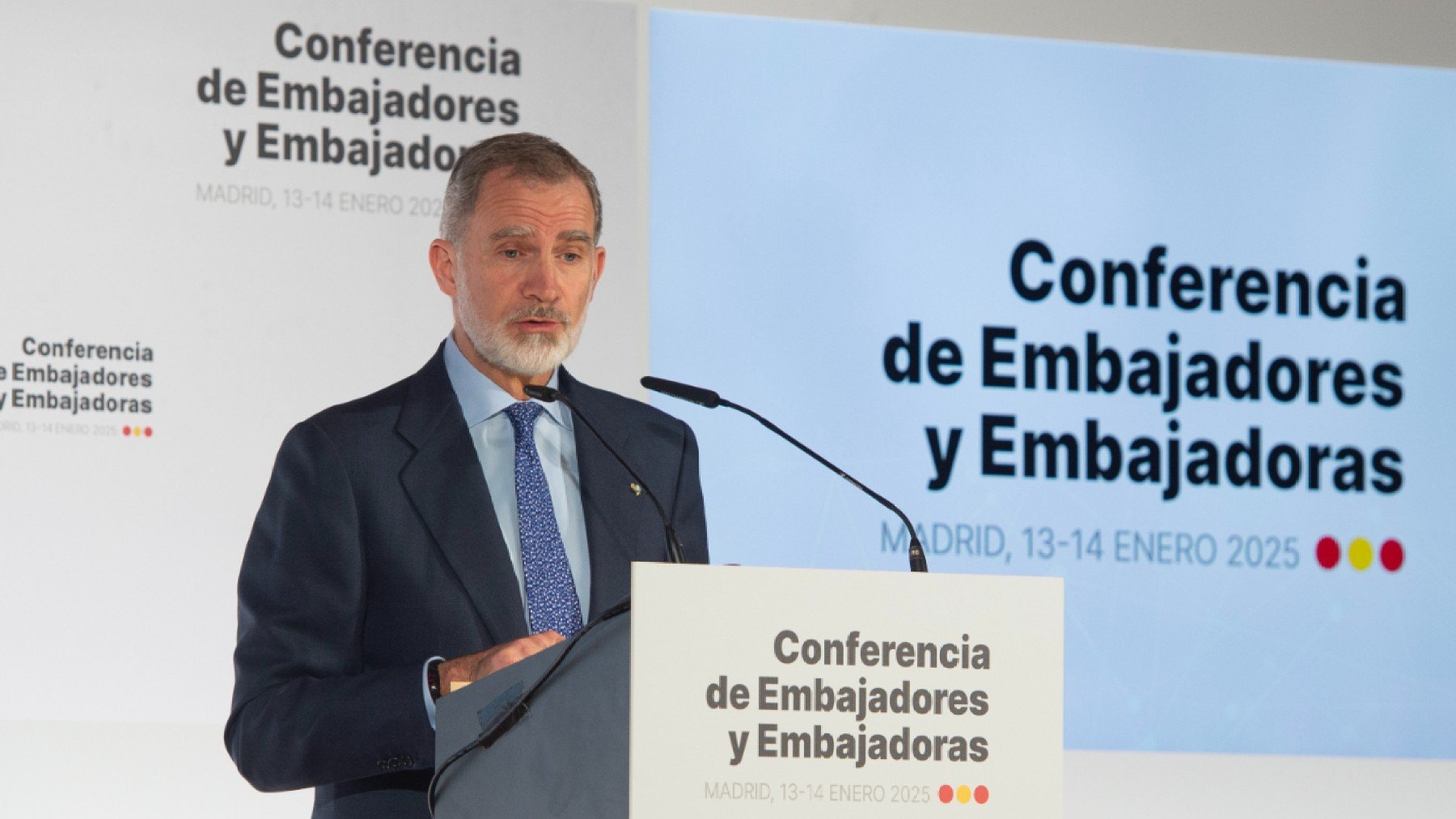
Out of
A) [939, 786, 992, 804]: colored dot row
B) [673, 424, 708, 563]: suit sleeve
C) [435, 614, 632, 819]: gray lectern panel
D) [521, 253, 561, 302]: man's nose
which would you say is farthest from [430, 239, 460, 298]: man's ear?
[939, 786, 992, 804]: colored dot row

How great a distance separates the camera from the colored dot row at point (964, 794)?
1.54 metres

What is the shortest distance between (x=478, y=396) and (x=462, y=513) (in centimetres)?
24

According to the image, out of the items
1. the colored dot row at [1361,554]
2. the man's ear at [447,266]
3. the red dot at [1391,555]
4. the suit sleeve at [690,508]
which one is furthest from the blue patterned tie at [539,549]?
the red dot at [1391,555]

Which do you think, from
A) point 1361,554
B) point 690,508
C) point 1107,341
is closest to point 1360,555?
point 1361,554

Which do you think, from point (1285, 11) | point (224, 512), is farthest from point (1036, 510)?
point (224, 512)

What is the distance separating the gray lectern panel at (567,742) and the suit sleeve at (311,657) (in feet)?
1.44

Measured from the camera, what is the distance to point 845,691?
1540mm

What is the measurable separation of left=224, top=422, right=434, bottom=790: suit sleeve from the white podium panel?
2.36 feet

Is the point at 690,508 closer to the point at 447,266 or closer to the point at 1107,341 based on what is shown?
the point at 447,266

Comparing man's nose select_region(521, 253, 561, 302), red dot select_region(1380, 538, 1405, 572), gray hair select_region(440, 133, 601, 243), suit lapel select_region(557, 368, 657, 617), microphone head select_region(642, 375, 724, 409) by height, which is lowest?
red dot select_region(1380, 538, 1405, 572)

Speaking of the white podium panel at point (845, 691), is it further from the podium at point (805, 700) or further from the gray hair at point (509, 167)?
the gray hair at point (509, 167)

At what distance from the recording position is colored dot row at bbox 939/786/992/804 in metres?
1.54

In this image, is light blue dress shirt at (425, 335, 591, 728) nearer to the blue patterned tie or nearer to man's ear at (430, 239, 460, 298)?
the blue patterned tie

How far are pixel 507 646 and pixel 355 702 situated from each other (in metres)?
0.29
